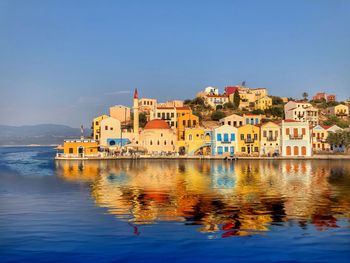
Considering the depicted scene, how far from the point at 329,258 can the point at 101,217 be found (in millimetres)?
9497

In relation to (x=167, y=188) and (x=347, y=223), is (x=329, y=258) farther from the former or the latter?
(x=167, y=188)

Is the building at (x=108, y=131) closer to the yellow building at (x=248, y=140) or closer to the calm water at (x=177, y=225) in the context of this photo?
the yellow building at (x=248, y=140)

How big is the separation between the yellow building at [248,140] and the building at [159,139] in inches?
441

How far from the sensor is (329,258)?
39.7 feet

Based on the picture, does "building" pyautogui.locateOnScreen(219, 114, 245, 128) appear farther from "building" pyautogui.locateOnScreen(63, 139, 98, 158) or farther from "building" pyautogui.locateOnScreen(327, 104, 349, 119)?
"building" pyautogui.locateOnScreen(327, 104, 349, 119)

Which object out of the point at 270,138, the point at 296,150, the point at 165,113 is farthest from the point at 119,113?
the point at 296,150

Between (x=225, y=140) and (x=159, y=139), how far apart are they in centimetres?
1107

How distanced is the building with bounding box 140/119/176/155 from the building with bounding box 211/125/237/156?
768cm

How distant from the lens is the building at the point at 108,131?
70.9 meters

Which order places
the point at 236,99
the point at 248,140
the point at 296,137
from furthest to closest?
the point at 236,99
the point at 248,140
the point at 296,137

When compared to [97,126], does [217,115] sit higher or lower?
higher

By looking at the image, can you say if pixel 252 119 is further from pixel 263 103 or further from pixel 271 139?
pixel 263 103

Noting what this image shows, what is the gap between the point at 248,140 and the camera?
64562mm

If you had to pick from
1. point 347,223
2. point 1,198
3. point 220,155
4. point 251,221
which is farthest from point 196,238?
point 220,155
